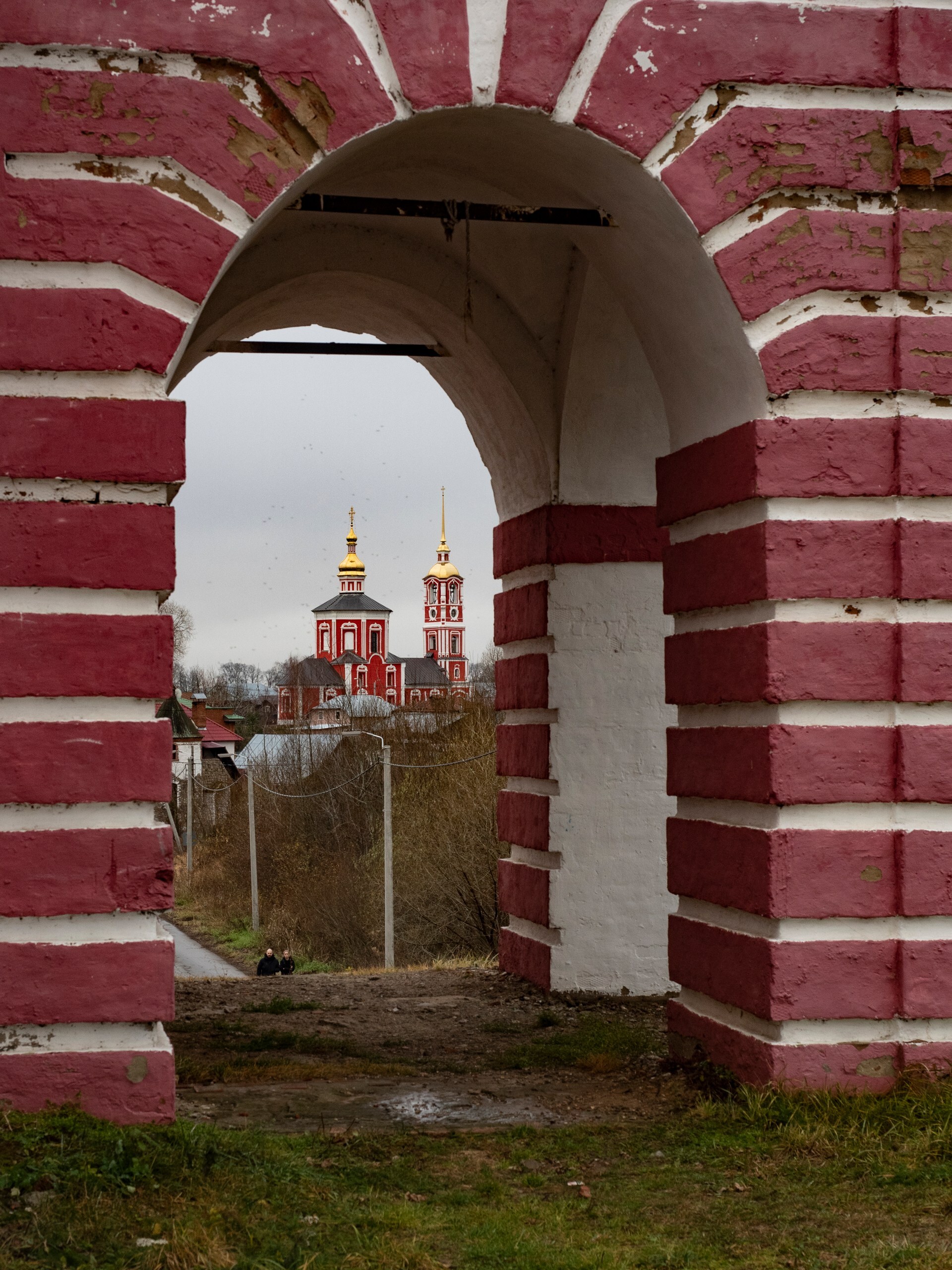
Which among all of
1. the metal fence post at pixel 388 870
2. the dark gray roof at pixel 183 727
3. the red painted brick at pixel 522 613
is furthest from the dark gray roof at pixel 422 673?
the red painted brick at pixel 522 613

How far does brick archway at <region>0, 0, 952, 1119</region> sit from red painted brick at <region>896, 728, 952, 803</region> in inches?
0.6

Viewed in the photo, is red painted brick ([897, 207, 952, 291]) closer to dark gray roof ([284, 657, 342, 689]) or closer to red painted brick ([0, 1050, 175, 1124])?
red painted brick ([0, 1050, 175, 1124])

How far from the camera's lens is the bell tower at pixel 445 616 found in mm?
112188

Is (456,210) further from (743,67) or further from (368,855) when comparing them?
(368,855)

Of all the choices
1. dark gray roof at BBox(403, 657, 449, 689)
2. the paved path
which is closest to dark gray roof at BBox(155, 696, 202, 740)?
the paved path

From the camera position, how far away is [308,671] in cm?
9188

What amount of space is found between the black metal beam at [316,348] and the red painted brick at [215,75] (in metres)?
4.26

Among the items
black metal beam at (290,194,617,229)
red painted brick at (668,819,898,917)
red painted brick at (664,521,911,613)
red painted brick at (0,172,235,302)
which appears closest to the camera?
red painted brick at (0,172,235,302)

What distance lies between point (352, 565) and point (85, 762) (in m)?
103

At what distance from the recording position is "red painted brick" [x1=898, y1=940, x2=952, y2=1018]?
6.21 meters

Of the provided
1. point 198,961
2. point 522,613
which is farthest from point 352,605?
point 522,613

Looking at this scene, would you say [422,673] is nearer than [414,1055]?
No

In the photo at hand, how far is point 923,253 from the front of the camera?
6477 mm

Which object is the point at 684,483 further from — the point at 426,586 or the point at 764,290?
the point at 426,586
